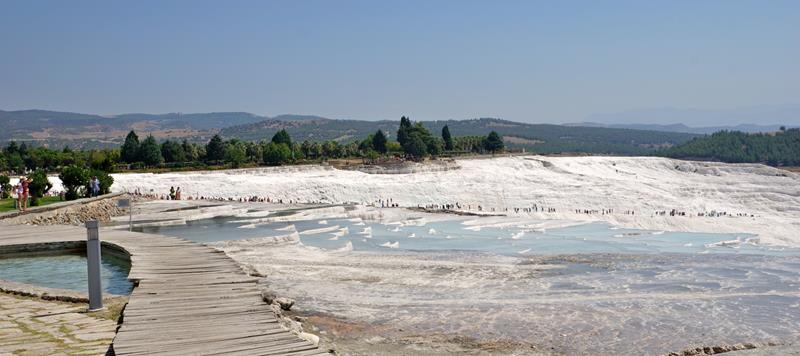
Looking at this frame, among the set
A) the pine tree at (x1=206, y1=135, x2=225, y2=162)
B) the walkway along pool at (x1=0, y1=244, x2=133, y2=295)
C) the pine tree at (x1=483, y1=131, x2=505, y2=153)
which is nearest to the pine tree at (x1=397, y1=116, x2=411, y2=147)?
the pine tree at (x1=483, y1=131, x2=505, y2=153)

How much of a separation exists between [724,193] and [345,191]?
36567 mm

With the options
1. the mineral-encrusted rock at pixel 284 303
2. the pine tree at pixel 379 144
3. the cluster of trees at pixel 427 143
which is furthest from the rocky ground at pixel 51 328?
the pine tree at pixel 379 144

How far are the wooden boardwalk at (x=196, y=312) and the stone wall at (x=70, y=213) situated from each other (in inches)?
422

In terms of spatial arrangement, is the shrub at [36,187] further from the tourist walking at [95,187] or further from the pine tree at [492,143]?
the pine tree at [492,143]

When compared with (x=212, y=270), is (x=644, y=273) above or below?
below

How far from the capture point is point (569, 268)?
773 inches

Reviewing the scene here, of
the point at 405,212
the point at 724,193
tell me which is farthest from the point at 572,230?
the point at 724,193

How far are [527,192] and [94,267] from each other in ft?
175

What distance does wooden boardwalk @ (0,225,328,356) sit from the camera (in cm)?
791

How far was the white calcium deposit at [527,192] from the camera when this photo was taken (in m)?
45.5

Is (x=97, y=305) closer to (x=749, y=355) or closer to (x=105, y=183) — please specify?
(x=749, y=355)

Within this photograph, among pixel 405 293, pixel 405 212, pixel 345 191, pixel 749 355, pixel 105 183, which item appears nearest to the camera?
pixel 749 355

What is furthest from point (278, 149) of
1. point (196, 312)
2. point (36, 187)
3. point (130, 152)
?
point (196, 312)

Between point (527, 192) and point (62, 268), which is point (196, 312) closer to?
point (62, 268)
